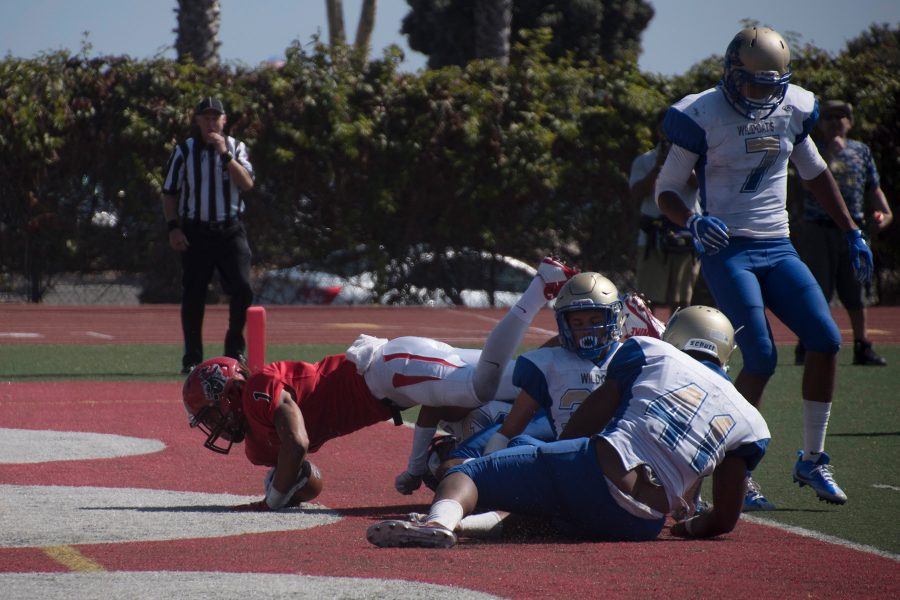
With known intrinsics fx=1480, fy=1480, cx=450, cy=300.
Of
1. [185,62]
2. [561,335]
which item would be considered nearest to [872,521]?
[561,335]

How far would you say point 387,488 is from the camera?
629cm

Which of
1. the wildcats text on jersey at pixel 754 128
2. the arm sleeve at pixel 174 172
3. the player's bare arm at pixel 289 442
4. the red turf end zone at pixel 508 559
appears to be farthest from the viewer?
the arm sleeve at pixel 174 172

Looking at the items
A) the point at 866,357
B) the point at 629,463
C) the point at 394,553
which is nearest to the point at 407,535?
the point at 394,553

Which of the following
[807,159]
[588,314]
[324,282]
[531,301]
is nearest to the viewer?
[588,314]

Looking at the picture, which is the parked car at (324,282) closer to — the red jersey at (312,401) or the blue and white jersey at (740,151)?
the red jersey at (312,401)

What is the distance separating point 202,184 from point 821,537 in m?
6.69

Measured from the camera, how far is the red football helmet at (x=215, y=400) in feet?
18.7

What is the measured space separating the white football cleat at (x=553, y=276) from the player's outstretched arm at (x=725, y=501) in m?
1.27

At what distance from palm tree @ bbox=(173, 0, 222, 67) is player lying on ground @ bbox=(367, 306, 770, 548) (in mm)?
17083

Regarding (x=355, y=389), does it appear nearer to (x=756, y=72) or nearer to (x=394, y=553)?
(x=394, y=553)

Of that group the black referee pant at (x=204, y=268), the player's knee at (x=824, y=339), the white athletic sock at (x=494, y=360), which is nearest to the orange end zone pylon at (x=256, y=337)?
the black referee pant at (x=204, y=268)

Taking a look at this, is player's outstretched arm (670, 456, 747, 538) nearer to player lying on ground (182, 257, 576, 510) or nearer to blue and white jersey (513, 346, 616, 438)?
blue and white jersey (513, 346, 616, 438)

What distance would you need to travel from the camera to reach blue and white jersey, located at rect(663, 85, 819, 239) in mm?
6088

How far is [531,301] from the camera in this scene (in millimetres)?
6203
